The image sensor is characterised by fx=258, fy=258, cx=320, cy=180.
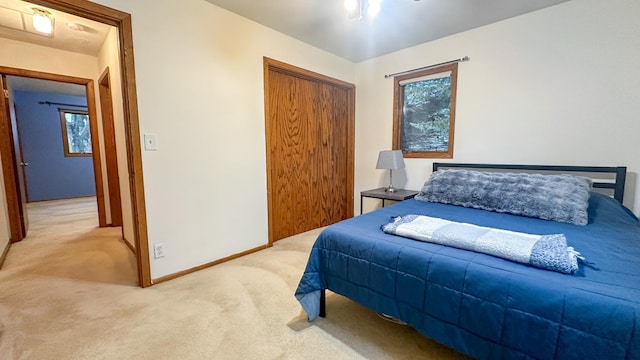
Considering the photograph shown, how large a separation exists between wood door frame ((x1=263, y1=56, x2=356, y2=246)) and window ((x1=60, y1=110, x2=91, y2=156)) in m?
5.76

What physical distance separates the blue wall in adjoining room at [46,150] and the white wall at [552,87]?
746cm

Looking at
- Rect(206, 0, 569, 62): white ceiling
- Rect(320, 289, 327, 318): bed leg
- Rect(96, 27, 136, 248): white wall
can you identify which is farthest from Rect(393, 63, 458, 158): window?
Rect(96, 27, 136, 248): white wall

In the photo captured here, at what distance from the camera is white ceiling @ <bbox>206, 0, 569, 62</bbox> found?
88.4 inches

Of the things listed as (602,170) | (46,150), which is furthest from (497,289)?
(46,150)

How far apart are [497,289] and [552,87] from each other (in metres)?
2.35

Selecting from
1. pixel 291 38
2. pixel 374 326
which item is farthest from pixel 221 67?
pixel 374 326

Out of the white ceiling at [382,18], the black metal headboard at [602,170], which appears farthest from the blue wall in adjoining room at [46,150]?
the black metal headboard at [602,170]

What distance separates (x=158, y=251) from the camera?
211cm

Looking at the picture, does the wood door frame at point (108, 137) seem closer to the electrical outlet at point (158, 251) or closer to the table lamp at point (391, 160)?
the electrical outlet at point (158, 251)

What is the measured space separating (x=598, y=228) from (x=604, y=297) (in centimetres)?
110

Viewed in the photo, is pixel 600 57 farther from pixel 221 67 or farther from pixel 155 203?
pixel 155 203

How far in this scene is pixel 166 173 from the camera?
2117 millimetres

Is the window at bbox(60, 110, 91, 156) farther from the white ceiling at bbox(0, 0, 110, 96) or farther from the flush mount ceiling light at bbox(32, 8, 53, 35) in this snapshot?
the flush mount ceiling light at bbox(32, 8, 53, 35)

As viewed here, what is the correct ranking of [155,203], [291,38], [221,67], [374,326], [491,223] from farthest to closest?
[291,38] < [221,67] < [155,203] < [491,223] < [374,326]
